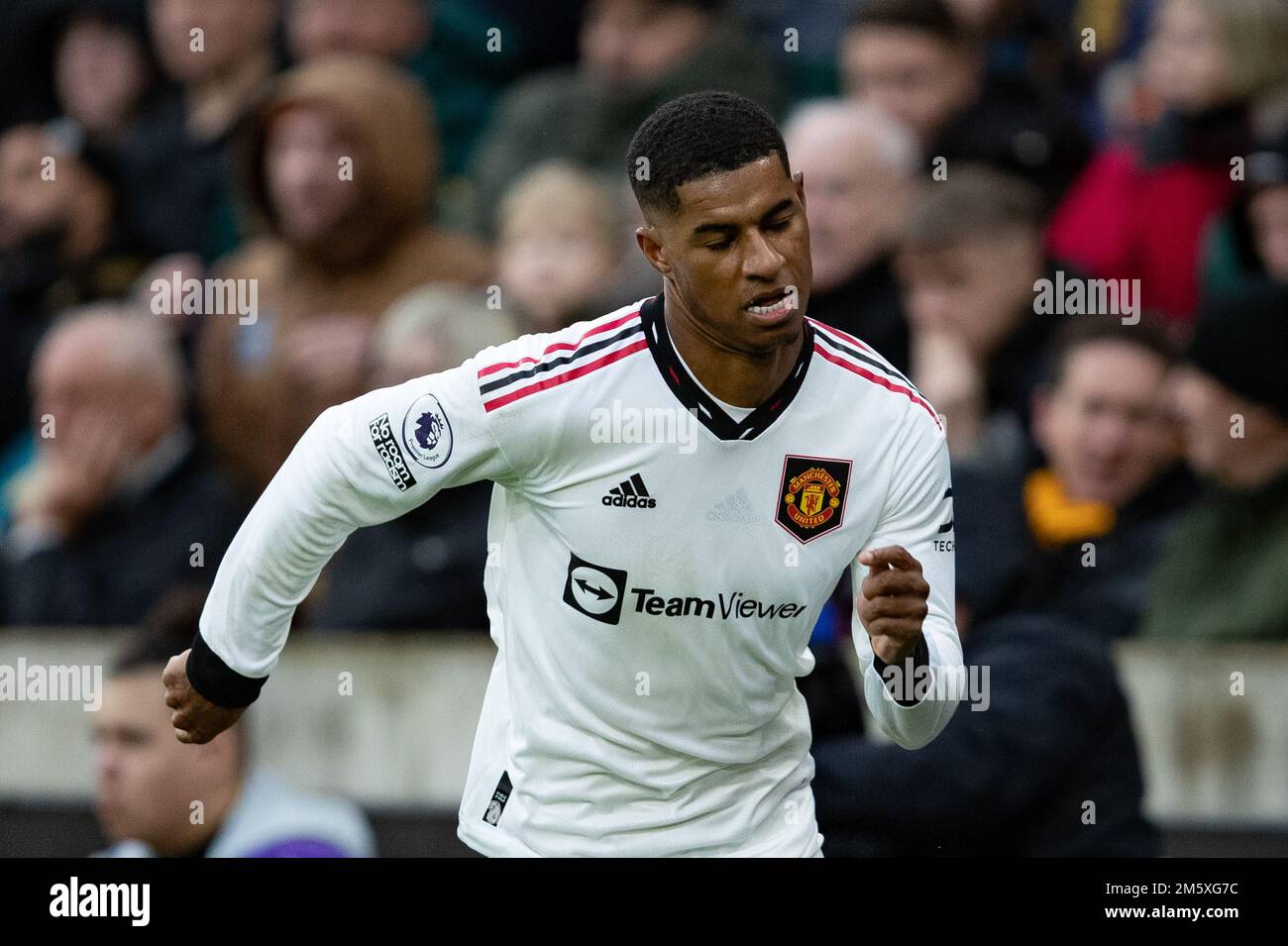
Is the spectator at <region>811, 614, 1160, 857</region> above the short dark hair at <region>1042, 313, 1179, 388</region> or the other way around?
the other way around

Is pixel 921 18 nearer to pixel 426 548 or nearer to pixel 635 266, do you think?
pixel 635 266

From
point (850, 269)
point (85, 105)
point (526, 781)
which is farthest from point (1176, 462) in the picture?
point (85, 105)

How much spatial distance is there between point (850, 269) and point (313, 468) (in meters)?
3.42

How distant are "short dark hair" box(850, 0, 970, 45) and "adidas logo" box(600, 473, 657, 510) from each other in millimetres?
4175

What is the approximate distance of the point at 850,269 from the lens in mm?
7488

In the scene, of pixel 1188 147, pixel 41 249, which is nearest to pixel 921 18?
pixel 1188 147

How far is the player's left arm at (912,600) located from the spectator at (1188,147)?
3.31 m

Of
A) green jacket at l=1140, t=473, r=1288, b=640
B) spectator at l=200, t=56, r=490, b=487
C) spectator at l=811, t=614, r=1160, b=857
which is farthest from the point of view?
spectator at l=200, t=56, r=490, b=487

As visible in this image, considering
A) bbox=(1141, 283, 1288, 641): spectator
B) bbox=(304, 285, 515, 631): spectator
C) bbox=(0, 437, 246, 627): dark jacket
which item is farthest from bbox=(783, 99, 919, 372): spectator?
bbox=(0, 437, 246, 627): dark jacket

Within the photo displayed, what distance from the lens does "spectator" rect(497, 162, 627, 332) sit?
7.68 m

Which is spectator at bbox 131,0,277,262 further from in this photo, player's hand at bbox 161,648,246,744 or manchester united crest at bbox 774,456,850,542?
manchester united crest at bbox 774,456,850,542
